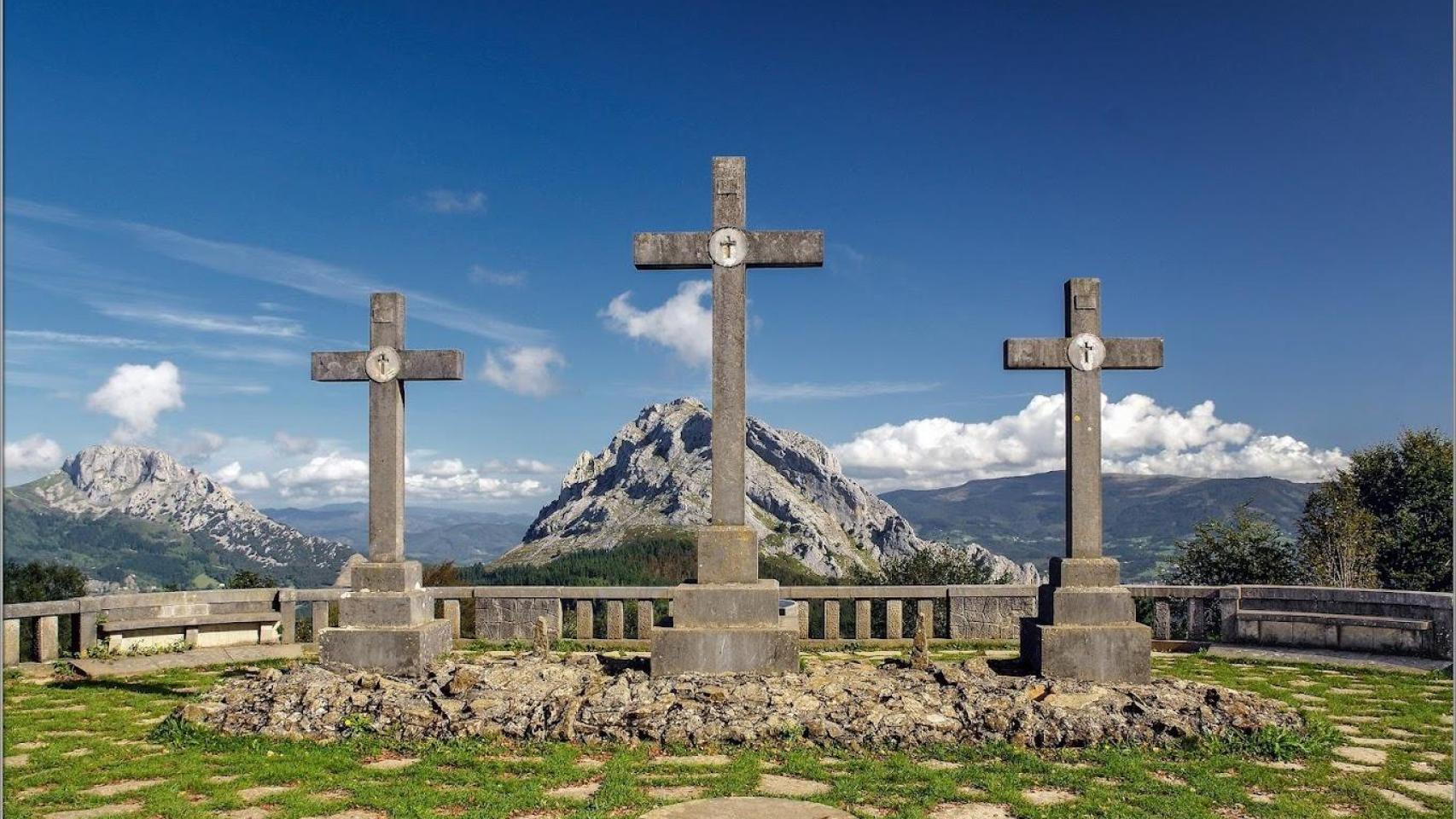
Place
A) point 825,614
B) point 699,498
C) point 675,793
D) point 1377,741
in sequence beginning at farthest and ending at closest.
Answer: point 699,498 → point 825,614 → point 1377,741 → point 675,793

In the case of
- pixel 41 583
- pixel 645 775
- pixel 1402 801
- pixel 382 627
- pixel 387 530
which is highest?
pixel 387 530

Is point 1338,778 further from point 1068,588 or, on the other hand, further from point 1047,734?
point 1068,588

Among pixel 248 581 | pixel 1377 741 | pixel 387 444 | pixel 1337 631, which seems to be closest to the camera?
pixel 1377 741

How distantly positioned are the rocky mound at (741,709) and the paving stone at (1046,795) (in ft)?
3.70

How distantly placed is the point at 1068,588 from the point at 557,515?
117662 millimetres

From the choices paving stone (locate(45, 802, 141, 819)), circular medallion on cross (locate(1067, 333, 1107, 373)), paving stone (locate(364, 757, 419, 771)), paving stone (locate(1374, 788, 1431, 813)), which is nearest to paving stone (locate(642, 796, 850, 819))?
paving stone (locate(364, 757, 419, 771))

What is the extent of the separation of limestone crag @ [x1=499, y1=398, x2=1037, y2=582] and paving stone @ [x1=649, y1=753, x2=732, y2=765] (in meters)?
85.7

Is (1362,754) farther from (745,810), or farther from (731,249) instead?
(731,249)

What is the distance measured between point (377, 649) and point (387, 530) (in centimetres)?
135

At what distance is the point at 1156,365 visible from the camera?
1005cm

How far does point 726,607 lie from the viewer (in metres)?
9.40

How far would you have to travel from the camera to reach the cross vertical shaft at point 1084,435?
9.93 meters

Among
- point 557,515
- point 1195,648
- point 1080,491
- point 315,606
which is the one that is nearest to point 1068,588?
point 1080,491

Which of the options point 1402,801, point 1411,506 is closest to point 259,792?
point 1402,801
